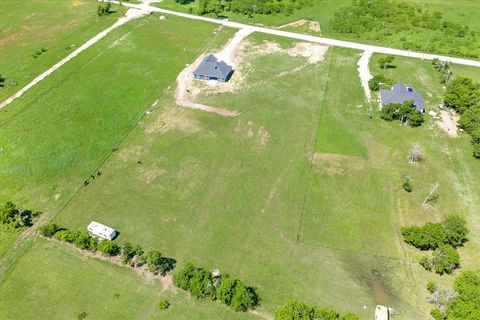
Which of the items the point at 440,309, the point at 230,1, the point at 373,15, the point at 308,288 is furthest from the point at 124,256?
the point at 373,15

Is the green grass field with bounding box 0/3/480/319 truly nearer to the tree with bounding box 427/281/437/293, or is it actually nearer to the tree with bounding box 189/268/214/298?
the tree with bounding box 427/281/437/293

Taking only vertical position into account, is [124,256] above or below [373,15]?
below

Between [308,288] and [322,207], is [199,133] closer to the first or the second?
[322,207]

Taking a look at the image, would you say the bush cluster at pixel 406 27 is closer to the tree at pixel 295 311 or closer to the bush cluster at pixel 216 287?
the tree at pixel 295 311

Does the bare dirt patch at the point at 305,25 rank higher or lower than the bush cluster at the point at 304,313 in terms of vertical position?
higher

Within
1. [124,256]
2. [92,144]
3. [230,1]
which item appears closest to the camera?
[124,256]

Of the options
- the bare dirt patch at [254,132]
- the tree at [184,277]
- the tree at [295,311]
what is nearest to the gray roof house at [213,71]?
the bare dirt patch at [254,132]

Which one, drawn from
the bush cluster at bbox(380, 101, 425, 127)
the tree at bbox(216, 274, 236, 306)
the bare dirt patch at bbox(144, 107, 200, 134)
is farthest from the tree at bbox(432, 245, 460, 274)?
the bare dirt patch at bbox(144, 107, 200, 134)
